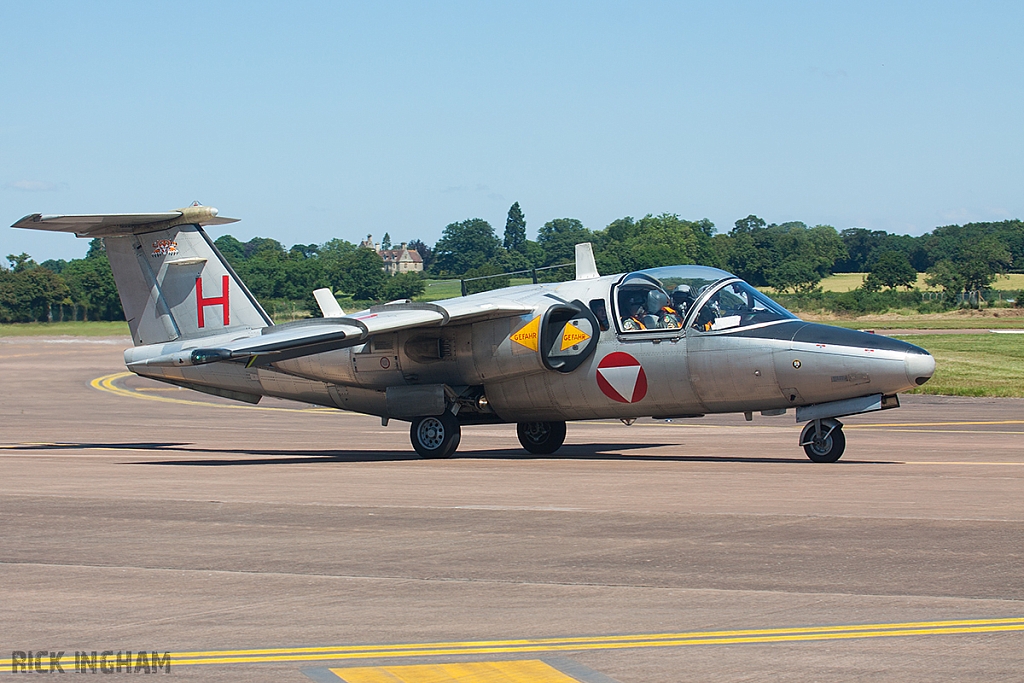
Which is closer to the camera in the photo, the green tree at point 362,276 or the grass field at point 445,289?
the grass field at point 445,289

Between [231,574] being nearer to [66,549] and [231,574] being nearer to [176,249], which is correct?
[66,549]

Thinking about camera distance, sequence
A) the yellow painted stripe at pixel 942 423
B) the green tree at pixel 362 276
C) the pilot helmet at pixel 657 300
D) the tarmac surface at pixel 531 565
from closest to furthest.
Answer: the tarmac surface at pixel 531 565
the pilot helmet at pixel 657 300
the yellow painted stripe at pixel 942 423
the green tree at pixel 362 276

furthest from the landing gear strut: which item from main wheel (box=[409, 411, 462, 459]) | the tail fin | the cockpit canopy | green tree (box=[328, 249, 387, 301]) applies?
green tree (box=[328, 249, 387, 301])

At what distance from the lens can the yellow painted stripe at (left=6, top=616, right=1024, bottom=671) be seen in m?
7.52

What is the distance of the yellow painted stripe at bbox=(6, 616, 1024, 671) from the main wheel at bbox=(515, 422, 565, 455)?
1396 centimetres

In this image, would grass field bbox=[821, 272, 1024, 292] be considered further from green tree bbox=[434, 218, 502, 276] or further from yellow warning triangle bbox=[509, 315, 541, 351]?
yellow warning triangle bbox=[509, 315, 541, 351]

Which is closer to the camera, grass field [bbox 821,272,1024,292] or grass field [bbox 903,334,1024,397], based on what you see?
grass field [bbox 903,334,1024,397]

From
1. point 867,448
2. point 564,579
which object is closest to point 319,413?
point 867,448

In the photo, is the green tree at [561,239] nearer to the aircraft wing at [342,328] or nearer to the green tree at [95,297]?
the aircraft wing at [342,328]

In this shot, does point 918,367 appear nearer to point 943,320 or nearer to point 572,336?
point 572,336

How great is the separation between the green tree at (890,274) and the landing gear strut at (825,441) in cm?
7632

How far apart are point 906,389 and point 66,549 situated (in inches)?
475

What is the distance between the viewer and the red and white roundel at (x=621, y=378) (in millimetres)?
19578

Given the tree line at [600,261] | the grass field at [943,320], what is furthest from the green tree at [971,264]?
the grass field at [943,320]
